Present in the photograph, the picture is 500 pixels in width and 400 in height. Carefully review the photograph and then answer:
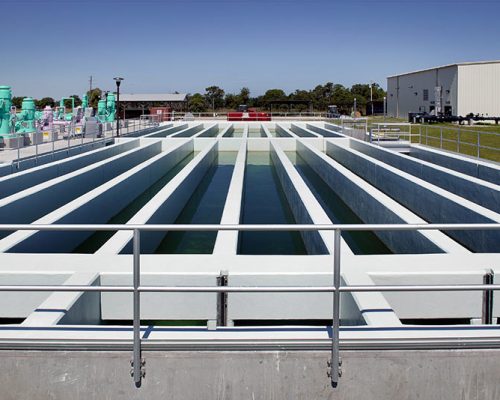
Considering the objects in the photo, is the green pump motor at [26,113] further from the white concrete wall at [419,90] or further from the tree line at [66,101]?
the tree line at [66,101]

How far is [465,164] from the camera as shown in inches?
639

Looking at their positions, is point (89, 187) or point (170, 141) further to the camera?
point (170, 141)

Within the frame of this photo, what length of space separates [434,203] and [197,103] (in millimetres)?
78294

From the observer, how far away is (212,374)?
3.98 metres

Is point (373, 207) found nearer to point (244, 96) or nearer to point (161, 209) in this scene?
point (161, 209)

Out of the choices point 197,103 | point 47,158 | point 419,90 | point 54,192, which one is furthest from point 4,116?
point 197,103

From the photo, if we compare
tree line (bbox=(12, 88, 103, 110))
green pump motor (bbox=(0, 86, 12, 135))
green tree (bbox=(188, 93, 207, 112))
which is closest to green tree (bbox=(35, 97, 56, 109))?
tree line (bbox=(12, 88, 103, 110))

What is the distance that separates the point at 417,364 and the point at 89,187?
13.2 metres

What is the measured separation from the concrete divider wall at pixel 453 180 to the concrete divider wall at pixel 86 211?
781cm

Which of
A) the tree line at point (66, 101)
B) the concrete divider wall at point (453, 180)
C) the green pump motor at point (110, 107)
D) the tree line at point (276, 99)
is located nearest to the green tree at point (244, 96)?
the tree line at point (276, 99)

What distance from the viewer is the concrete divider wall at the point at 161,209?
26.8 ft

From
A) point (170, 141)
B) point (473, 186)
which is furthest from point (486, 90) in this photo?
point (473, 186)

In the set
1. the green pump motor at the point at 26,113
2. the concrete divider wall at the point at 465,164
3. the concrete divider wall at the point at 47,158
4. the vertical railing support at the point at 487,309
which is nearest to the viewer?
the vertical railing support at the point at 487,309

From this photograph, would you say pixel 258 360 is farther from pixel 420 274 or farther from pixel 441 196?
pixel 441 196
